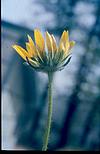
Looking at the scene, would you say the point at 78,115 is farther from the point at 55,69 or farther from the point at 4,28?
the point at 55,69

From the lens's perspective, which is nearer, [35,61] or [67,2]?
[35,61]

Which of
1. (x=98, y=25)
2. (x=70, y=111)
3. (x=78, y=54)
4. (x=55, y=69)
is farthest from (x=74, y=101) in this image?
(x=55, y=69)

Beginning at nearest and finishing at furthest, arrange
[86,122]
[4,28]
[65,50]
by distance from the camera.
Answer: [65,50], [4,28], [86,122]

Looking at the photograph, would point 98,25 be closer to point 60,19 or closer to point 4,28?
point 60,19

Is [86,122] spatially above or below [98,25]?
below

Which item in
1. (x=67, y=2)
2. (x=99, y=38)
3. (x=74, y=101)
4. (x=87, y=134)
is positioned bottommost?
(x=87, y=134)

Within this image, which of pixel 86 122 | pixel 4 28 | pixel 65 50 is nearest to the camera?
pixel 65 50
